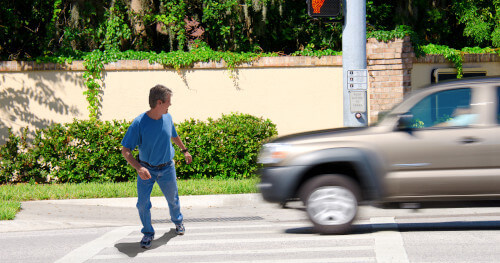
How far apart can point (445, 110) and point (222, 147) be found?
6.01 meters

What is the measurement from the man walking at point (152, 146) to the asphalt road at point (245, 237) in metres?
0.59

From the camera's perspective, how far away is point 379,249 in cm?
654

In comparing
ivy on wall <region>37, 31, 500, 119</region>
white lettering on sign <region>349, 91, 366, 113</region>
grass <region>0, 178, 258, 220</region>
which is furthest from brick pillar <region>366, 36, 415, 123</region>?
grass <region>0, 178, 258, 220</region>

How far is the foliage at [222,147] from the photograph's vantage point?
12.5m

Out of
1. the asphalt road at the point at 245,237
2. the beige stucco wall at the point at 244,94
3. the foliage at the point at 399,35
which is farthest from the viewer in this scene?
the beige stucco wall at the point at 244,94

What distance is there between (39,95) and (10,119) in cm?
80

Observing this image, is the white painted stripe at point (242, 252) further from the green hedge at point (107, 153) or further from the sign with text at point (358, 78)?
the green hedge at point (107, 153)

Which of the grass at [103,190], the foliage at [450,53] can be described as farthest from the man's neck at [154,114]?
the foliage at [450,53]

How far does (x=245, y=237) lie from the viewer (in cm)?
754

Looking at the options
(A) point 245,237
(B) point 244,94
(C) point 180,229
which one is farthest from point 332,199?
(B) point 244,94

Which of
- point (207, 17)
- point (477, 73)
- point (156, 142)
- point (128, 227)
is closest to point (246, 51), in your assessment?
point (207, 17)

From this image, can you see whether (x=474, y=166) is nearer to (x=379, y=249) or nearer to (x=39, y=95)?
(x=379, y=249)

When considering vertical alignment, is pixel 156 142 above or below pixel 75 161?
above

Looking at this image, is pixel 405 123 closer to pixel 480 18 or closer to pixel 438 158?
pixel 438 158
